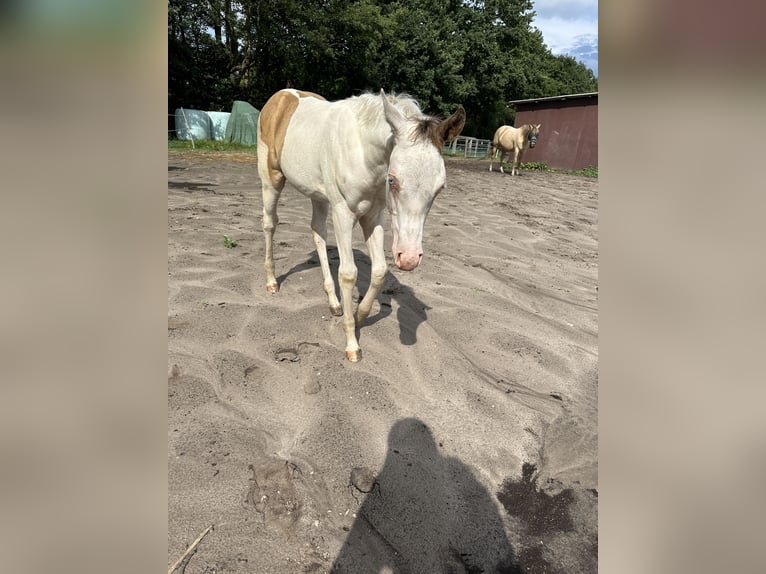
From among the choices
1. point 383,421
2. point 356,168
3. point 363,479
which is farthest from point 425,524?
point 356,168

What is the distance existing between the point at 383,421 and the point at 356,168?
1461mm

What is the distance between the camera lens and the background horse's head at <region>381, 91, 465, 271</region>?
6.59 ft

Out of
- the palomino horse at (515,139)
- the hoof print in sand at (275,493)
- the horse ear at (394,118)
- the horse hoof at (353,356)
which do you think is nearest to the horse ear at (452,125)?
the horse ear at (394,118)

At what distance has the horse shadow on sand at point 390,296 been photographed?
322cm

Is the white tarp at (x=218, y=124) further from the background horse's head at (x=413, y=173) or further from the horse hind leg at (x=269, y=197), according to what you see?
the background horse's head at (x=413, y=173)

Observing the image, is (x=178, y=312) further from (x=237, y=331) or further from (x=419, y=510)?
(x=419, y=510)

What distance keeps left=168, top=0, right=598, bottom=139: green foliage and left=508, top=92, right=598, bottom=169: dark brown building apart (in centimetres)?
672

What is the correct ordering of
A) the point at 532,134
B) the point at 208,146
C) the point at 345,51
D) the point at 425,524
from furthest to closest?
the point at 345,51 < the point at 532,134 < the point at 208,146 < the point at 425,524

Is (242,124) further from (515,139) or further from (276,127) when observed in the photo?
(276,127)

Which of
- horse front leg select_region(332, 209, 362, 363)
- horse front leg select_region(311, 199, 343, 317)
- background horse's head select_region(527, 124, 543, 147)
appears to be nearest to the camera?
horse front leg select_region(332, 209, 362, 363)

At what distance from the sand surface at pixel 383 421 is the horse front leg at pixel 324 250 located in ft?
0.48

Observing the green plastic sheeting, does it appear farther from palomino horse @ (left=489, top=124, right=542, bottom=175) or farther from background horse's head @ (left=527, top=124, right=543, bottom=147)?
background horse's head @ (left=527, top=124, right=543, bottom=147)

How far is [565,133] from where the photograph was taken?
790 inches

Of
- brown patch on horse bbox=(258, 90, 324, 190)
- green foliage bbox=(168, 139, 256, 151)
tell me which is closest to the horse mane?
brown patch on horse bbox=(258, 90, 324, 190)
